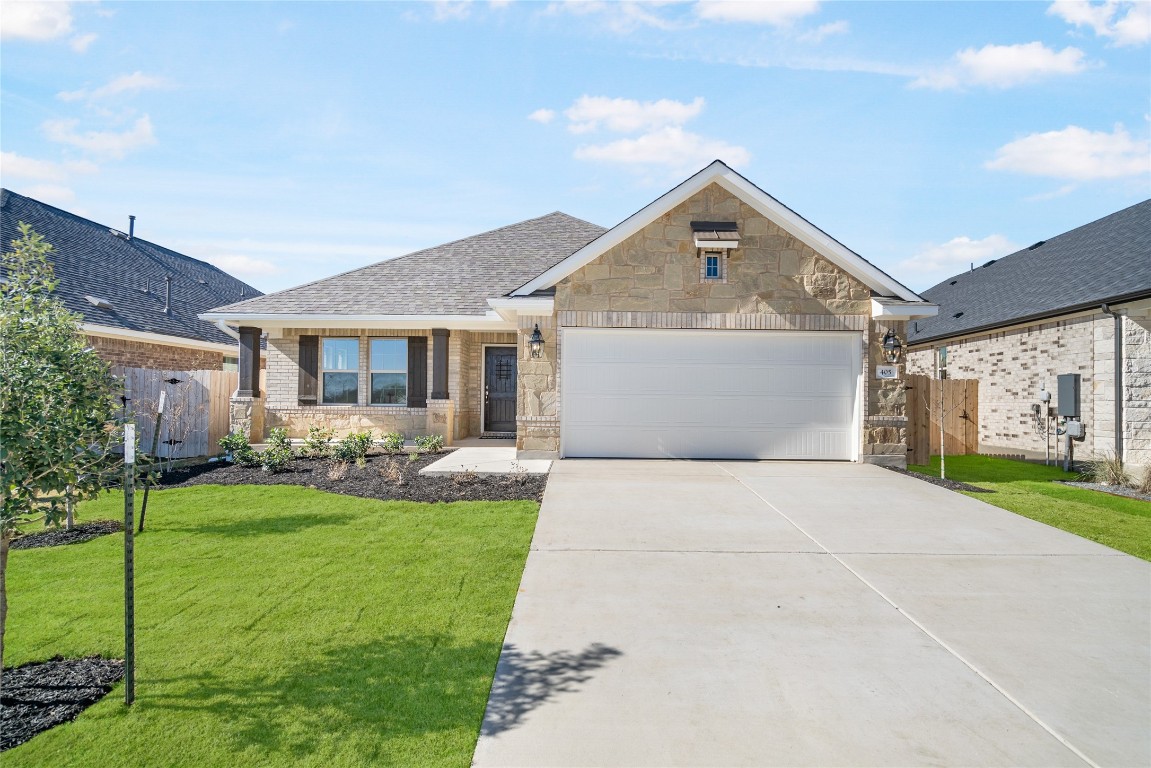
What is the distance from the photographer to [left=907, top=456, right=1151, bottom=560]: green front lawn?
279 inches

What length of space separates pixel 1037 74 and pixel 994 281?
10.6m

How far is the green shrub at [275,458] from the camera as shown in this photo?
10906mm

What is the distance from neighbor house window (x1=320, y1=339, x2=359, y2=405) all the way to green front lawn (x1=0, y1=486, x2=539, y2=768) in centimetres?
742

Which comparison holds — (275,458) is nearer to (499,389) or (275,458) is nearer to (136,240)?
(499,389)

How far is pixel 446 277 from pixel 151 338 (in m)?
7.89

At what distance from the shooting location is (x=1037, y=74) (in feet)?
34.2

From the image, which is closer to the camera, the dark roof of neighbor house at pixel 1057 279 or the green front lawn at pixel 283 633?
the green front lawn at pixel 283 633

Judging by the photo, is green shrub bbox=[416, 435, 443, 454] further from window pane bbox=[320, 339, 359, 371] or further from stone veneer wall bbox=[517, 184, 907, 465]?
window pane bbox=[320, 339, 359, 371]

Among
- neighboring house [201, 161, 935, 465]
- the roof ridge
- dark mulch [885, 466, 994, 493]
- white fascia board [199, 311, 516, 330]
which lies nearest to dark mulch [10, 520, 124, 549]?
neighboring house [201, 161, 935, 465]

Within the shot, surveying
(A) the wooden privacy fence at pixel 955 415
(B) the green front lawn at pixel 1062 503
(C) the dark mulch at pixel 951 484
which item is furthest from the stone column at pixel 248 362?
(A) the wooden privacy fence at pixel 955 415

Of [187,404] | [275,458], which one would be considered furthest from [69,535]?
[187,404]

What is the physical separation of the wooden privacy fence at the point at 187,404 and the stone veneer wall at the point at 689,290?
23.9 ft

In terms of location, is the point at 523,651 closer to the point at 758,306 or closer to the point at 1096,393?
the point at 758,306

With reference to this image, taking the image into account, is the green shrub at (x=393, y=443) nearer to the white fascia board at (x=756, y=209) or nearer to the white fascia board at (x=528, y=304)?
the white fascia board at (x=528, y=304)
